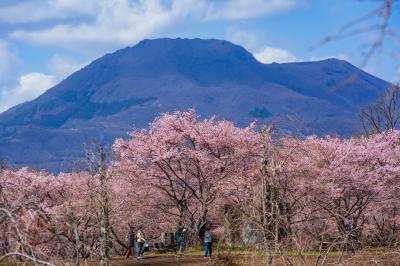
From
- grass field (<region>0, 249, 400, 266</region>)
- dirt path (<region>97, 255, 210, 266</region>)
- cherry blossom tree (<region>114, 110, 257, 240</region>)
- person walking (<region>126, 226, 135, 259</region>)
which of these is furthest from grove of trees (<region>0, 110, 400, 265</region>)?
grass field (<region>0, 249, 400, 266</region>)

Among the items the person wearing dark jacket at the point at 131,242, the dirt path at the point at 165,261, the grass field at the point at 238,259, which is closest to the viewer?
the grass field at the point at 238,259

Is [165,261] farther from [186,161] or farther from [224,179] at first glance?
[186,161]

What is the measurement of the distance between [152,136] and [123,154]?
2168 millimetres

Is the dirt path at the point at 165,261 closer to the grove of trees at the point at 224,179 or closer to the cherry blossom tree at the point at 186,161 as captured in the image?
the grove of trees at the point at 224,179

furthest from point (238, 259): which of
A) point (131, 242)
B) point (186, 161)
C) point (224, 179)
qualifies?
point (131, 242)

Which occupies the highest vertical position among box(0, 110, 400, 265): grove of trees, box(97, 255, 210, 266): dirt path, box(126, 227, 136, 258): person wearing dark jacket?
box(0, 110, 400, 265): grove of trees

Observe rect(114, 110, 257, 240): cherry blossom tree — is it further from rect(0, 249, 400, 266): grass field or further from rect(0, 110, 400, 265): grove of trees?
rect(0, 249, 400, 266): grass field

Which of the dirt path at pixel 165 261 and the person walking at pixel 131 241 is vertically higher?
the person walking at pixel 131 241

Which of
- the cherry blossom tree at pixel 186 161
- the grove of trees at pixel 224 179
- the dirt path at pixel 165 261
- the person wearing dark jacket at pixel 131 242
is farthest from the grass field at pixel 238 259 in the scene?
the cherry blossom tree at pixel 186 161

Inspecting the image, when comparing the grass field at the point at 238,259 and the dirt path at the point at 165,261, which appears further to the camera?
the dirt path at the point at 165,261

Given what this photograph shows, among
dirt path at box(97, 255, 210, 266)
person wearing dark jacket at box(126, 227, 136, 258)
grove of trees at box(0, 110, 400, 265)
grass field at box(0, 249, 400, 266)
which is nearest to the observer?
grass field at box(0, 249, 400, 266)

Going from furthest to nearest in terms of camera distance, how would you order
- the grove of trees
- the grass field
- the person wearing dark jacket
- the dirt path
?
the person wearing dark jacket → the grove of trees → the dirt path → the grass field

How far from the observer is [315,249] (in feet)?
93.8

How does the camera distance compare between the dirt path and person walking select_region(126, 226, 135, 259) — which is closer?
the dirt path
